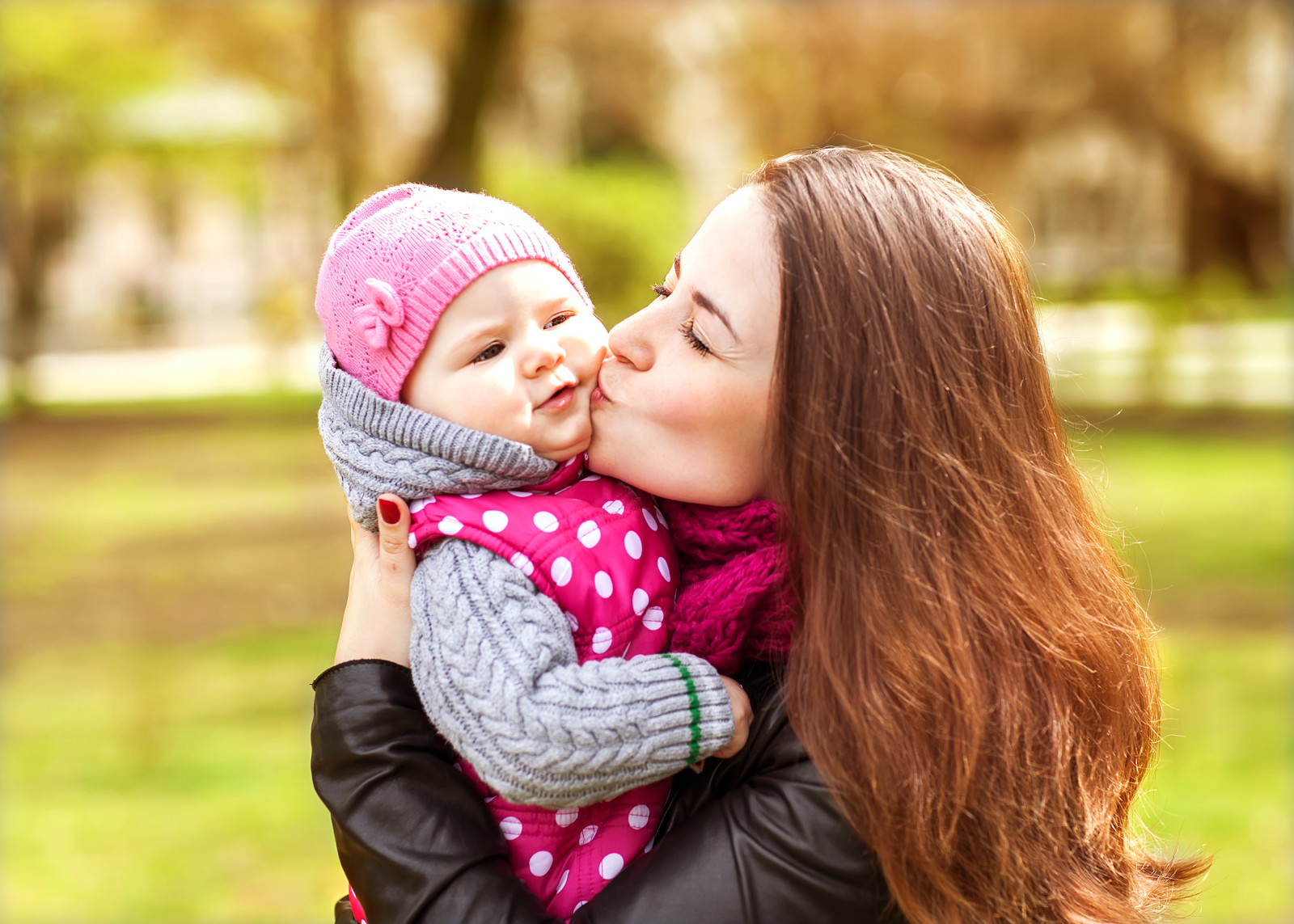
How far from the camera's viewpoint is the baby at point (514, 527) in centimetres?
174

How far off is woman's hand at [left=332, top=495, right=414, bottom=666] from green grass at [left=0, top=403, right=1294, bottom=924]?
3.93 feet

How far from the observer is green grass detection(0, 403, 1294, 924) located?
5.51 metres

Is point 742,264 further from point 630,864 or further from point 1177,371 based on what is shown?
point 1177,371

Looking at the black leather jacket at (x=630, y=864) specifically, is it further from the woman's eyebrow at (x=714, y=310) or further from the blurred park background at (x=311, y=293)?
the blurred park background at (x=311, y=293)

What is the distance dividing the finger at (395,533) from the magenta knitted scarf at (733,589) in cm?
42

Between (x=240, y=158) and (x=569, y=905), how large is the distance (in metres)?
23.3

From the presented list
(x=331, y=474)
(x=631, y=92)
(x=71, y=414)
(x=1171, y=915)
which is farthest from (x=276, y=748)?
(x=631, y=92)

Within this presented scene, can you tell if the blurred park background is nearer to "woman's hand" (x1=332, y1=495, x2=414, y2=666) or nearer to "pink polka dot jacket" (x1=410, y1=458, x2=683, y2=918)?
"pink polka dot jacket" (x1=410, y1=458, x2=683, y2=918)

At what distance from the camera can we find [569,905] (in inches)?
75.4

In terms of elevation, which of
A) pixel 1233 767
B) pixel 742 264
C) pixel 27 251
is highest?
pixel 742 264

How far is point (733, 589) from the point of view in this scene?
1.90 meters

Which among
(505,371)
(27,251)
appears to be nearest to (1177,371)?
(505,371)

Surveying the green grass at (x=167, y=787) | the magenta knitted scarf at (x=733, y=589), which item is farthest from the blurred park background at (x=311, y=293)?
the magenta knitted scarf at (x=733, y=589)

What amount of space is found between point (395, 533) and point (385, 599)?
0.12 metres
